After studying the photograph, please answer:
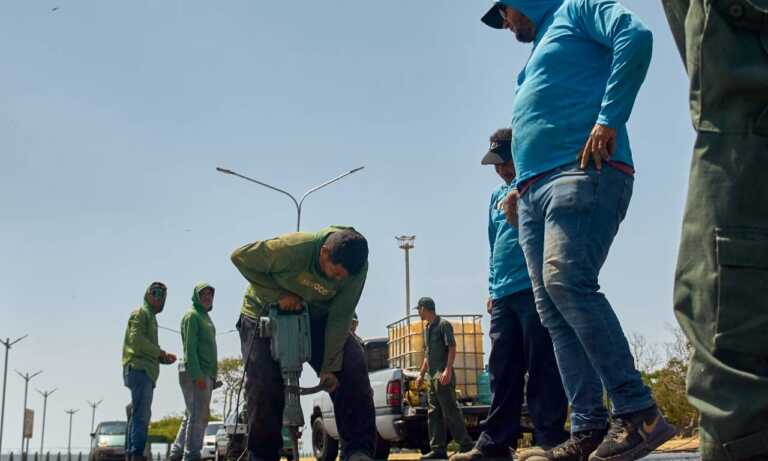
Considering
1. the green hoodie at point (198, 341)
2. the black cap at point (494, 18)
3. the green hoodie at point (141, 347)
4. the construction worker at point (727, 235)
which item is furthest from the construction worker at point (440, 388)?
the construction worker at point (727, 235)

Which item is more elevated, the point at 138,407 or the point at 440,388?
the point at 440,388

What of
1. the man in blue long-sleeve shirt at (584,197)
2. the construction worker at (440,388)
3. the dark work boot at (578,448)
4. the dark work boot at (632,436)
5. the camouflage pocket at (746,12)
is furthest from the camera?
the construction worker at (440,388)

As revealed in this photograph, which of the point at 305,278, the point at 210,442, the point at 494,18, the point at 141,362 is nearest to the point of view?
the point at 494,18

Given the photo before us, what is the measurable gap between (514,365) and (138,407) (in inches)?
227

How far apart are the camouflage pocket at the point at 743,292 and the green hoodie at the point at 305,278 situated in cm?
390

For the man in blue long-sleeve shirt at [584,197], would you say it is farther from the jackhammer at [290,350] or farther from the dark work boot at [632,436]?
the jackhammer at [290,350]

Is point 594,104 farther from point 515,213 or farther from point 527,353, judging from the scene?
point 527,353

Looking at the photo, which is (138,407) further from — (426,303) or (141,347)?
(426,303)

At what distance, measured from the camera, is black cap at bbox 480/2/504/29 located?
5457 mm

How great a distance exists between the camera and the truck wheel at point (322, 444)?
1407 centimetres

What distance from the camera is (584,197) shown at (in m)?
4.31

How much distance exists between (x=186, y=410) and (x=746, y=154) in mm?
9290

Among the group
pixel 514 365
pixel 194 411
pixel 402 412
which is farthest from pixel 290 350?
pixel 402 412

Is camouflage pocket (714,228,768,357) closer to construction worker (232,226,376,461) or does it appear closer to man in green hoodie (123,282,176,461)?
construction worker (232,226,376,461)
